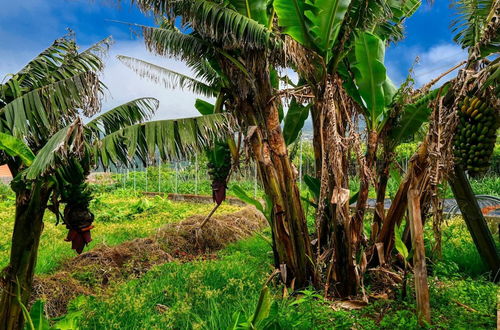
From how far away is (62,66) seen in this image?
2949mm

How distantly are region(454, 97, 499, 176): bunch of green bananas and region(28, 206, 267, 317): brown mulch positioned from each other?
3.56 m

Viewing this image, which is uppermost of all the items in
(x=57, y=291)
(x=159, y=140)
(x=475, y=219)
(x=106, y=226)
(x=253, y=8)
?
(x=253, y=8)

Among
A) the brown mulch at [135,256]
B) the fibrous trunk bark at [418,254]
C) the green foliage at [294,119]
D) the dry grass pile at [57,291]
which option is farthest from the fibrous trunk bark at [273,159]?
the dry grass pile at [57,291]

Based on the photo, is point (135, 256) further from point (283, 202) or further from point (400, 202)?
point (400, 202)

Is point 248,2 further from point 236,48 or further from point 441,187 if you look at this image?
point 441,187

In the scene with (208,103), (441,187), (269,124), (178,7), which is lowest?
(441,187)

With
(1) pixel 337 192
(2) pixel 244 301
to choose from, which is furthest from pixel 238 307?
(1) pixel 337 192

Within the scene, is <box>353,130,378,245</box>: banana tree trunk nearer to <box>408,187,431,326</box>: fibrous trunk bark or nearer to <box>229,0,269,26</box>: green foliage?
<box>408,187,431,326</box>: fibrous trunk bark

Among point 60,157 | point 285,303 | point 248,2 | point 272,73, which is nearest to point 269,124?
point 272,73

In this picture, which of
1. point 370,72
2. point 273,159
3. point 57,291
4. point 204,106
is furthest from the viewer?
point 204,106

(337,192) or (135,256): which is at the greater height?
(337,192)

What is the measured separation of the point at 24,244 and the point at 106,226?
6.25 metres

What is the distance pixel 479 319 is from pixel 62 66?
3.88 meters

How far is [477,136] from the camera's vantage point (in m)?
1.68
